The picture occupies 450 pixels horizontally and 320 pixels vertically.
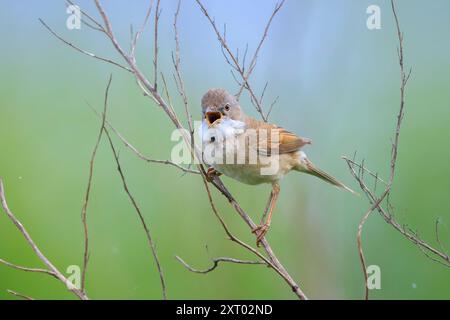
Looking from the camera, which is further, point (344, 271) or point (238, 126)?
point (344, 271)

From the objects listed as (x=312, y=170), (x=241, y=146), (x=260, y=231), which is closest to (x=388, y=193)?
(x=260, y=231)

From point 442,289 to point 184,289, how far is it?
2.14 meters

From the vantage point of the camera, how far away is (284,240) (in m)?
4.76

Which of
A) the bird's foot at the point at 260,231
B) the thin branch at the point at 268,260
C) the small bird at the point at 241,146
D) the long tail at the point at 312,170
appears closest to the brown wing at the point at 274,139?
the small bird at the point at 241,146

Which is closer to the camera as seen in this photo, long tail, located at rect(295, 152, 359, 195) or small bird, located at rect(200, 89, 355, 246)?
small bird, located at rect(200, 89, 355, 246)

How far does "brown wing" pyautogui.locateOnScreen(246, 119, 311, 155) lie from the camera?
3086 mm

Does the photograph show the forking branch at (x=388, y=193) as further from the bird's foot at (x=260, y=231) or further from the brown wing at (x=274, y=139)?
the brown wing at (x=274, y=139)

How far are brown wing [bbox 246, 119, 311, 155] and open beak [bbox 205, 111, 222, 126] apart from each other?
24 centimetres

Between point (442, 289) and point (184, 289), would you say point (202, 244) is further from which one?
point (442, 289)

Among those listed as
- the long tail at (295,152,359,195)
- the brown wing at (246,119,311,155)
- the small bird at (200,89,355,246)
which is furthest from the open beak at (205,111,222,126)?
the long tail at (295,152,359,195)

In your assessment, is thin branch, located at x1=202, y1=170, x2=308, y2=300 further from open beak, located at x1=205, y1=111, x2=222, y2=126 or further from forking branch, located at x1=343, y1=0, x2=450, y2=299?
open beak, located at x1=205, y1=111, x2=222, y2=126

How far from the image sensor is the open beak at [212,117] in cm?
289

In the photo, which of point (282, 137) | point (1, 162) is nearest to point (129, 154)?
point (1, 162)

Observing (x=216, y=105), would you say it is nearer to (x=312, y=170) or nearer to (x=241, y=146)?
(x=241, y=146)
